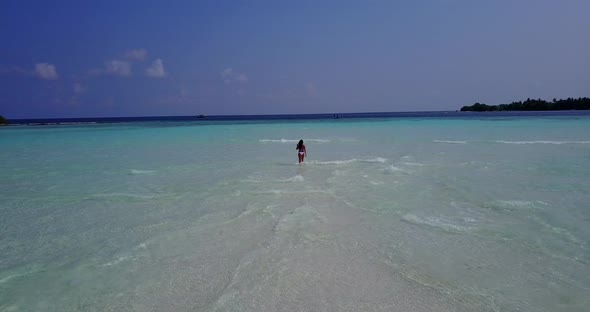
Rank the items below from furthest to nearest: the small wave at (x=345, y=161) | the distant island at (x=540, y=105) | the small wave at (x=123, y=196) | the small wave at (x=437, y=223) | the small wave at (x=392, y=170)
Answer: the distant island at (x=540, y=105) → the small wave at (x=345, y=161) → the small wave at (x=392, y=170) → the small wave at (x=123, y=196) → the small wave at (x=437, y=223)

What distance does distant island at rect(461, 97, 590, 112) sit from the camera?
372ft

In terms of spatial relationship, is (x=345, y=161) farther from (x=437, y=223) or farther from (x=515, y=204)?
(x=437, y=223)

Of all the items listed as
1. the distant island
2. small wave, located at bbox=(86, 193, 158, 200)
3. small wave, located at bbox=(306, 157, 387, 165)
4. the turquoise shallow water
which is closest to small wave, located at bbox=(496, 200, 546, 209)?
the turquoise shallow water

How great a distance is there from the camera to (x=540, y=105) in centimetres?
12450

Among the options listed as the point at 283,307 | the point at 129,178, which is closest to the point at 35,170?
the point at 129,178

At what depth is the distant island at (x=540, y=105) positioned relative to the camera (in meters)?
114

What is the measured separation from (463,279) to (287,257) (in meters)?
2.48

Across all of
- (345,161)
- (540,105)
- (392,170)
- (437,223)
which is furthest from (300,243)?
(540,105)

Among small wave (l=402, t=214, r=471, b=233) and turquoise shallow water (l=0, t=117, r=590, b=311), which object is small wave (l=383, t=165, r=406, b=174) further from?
small wave (l=402, t=214, r=471, b=233)

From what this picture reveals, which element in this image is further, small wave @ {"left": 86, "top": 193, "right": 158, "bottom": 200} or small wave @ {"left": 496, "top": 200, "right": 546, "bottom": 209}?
small wave @ {"left": 86, "top": 193, "right": 158, "bottom": 200}

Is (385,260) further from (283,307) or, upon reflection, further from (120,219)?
(120,219)

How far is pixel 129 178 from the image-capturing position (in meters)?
12.9

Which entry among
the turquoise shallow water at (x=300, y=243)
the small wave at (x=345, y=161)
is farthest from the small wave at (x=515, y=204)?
the small wave at (x=345, y=161)

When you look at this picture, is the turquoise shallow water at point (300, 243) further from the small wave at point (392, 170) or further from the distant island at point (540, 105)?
the distant island at point (540, 105)
